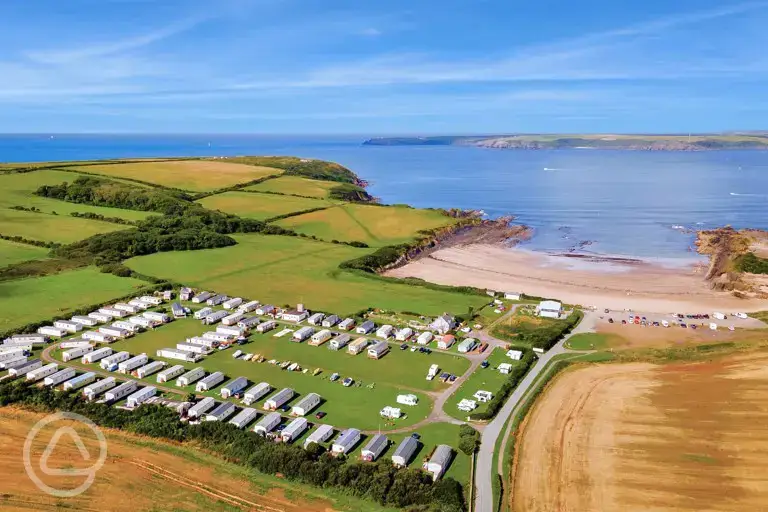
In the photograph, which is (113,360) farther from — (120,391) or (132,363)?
(120,391)

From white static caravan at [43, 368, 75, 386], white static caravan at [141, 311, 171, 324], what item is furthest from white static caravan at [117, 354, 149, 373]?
white static caravan at [141, 311, 171, 324]

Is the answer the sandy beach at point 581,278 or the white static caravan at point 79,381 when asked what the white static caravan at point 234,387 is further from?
the sandy beach at point 581,278

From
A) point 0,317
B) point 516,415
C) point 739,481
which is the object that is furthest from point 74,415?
point 739,481

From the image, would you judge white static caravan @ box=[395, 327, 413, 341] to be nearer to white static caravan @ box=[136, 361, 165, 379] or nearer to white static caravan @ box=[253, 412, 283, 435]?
white static caravan @ box=[253, 412, 283, 435]

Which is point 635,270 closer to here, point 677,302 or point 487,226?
point 677,302

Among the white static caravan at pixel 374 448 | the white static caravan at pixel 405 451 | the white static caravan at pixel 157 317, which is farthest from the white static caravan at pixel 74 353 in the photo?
the white static caravan at pixel 405 451

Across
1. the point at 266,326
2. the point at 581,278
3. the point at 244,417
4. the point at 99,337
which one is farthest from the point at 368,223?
the point at 244,417
